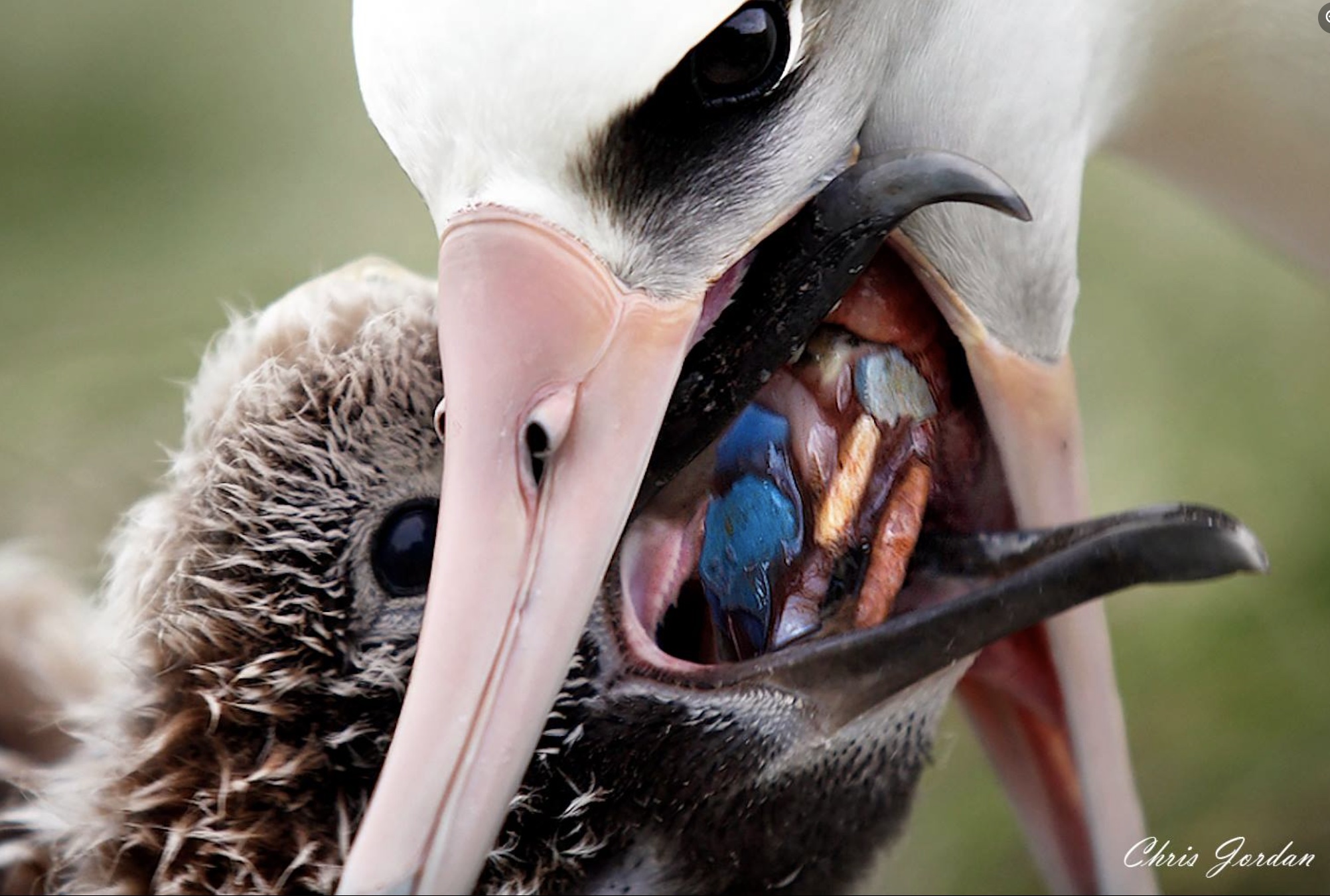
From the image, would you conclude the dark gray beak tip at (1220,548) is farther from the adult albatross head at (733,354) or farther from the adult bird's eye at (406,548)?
the adult bird's eye at (406,548)

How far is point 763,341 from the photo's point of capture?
0.82 meters

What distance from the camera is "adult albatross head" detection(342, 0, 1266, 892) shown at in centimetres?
71

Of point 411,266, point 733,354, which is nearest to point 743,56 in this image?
point 733,354

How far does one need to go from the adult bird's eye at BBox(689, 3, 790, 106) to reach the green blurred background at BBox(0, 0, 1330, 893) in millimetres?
617

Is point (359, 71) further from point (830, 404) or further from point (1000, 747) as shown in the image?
point (1000, 747)

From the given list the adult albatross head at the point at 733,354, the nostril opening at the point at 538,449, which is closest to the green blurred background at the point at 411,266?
the adult albatross head at the point at 733,354

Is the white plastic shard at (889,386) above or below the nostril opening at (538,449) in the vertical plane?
below

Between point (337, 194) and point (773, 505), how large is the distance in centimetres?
182

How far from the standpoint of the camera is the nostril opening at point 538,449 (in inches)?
28.8

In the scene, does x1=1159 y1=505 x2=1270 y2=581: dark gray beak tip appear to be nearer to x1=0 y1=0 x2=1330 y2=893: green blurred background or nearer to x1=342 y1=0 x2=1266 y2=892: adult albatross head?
x1=342 y1=0 x2=1266 y2=892: adult albatross head

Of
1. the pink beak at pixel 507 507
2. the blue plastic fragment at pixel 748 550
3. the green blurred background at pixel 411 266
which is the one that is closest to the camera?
the pink beak at pixel 507 507

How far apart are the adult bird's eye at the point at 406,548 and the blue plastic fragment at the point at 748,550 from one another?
0.16m

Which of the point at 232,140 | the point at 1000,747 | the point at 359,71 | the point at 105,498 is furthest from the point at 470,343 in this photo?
the point at 232,140

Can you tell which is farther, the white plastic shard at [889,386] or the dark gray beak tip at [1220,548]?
the white plastic shard at [889,386]
